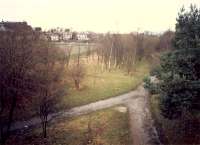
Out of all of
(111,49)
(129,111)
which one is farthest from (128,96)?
(111,49)

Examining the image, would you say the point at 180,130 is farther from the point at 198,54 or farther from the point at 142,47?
the point at 142,47

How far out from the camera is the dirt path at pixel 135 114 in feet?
97.3

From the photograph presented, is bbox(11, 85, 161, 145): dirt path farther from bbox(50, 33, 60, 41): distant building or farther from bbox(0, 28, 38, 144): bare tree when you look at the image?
bbox(50, 33, 60, 41): distant building

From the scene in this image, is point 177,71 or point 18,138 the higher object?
point 177,71

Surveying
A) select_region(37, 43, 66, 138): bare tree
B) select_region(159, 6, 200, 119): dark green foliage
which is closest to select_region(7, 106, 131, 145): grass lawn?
select_region(37, 43, 66, 138): bare tree

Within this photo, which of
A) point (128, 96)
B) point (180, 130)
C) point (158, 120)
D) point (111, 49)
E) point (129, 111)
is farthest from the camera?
point (111, 49)

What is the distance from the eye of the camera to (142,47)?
7906 centimetres

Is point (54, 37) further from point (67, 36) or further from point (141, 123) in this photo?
point (141, 123)

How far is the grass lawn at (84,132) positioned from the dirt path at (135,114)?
100cm

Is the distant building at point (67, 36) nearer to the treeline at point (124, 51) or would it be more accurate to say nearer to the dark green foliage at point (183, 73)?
the treeline at point (124, 51)

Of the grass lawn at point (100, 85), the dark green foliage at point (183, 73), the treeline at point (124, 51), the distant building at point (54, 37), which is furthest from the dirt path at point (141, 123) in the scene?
the distant building at point (54, 37)

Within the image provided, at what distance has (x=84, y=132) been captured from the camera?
30.3 meters

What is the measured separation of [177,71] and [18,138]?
15.2 metres

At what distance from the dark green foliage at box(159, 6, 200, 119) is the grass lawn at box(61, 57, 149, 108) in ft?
56.0
